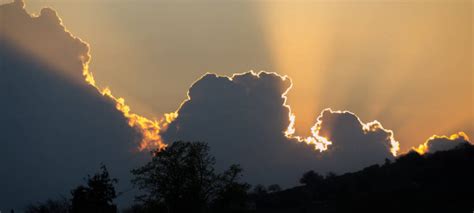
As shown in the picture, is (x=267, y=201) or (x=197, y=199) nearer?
(x=197, y=199)

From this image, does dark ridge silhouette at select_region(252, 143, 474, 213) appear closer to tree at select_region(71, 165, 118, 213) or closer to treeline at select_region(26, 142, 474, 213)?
treeline at select_region(26, 142, 474, 213)

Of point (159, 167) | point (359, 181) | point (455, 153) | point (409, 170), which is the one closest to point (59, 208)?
point (159, 167)

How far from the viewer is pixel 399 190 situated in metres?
113

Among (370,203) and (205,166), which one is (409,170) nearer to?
(370,203)

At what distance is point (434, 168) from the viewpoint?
409 feet

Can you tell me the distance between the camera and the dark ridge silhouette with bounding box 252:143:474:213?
10200cm

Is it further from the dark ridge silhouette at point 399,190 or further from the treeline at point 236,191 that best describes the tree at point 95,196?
the dark ridge silhouette at point 399,190

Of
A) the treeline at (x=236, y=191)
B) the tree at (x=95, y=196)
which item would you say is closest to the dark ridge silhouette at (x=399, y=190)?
the treeline at (x=236, y=191)

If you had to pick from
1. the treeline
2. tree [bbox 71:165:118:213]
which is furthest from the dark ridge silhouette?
tree [bbox 71:165:118:213]

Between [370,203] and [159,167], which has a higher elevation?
[159,167]

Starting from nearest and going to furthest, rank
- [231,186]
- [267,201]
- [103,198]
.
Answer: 1. [103,198]
2. [231,186]
3. [267,201]

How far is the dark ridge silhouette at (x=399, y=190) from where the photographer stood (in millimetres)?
102000

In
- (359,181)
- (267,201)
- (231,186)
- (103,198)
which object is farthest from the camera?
(267,201)

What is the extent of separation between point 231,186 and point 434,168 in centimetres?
3810
